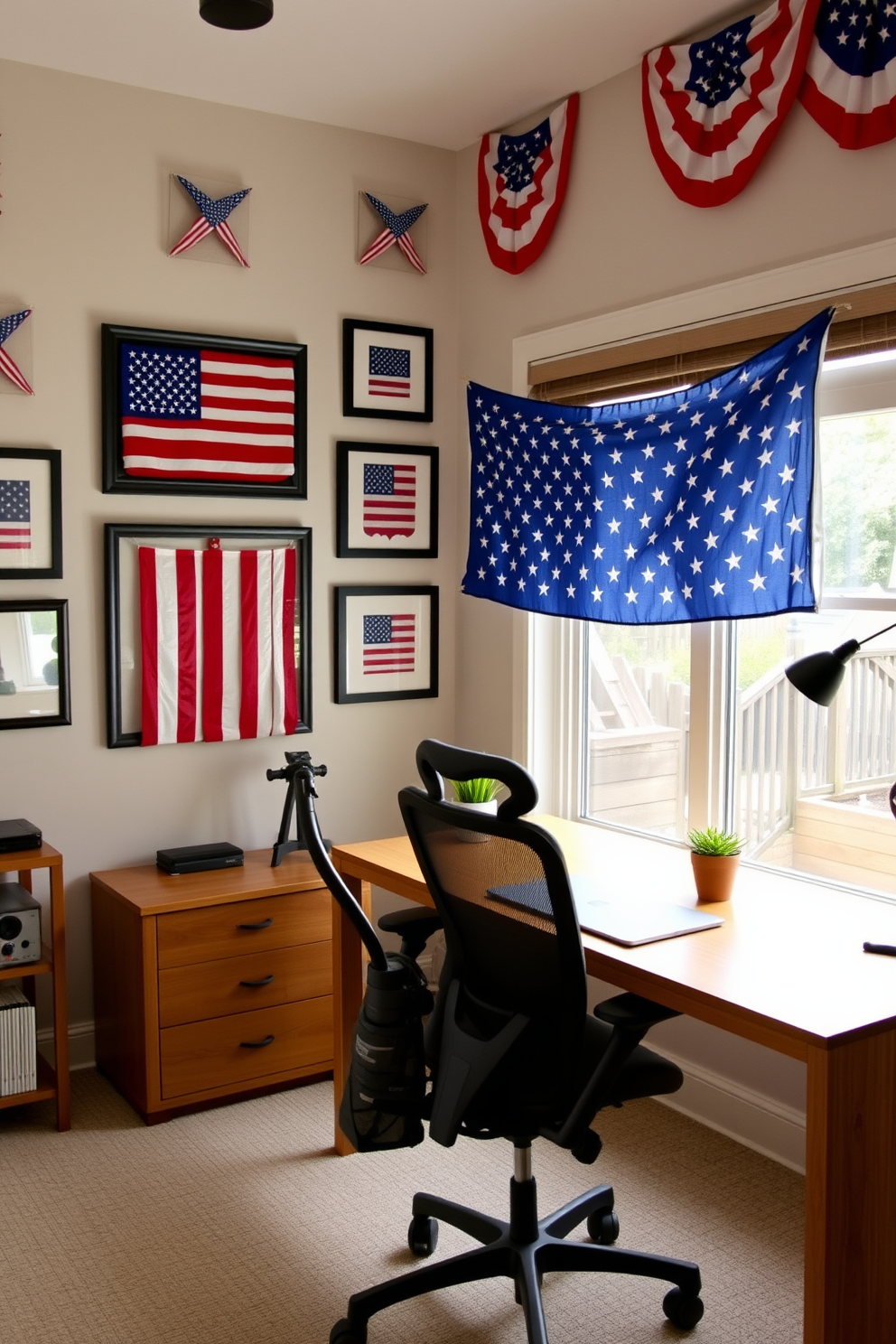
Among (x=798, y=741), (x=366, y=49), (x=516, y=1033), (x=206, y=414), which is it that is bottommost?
(x=516, y=1033)

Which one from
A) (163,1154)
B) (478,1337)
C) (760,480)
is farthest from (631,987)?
(163,1154)

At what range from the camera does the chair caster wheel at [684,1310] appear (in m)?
2.27

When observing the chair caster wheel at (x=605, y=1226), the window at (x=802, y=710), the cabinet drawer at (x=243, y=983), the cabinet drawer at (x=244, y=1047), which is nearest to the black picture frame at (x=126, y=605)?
the cabinet drawer at (x=243, y=983)

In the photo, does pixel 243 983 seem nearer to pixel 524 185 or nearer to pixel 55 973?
pixel 55 973

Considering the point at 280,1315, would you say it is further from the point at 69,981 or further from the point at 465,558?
the point at 465,558

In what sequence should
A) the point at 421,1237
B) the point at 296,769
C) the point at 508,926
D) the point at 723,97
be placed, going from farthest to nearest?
the point at 296,769 → the point at 723,97 → the point at 421,1237 → the point at 508,926

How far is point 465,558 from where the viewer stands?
4.07 m

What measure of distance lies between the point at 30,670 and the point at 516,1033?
1904mm

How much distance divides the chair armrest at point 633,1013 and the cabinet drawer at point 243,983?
139cm

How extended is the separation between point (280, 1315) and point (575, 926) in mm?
1047

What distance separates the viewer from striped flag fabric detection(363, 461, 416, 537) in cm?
386

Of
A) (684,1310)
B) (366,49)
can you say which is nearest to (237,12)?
(366,49)

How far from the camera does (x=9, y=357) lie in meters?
3.25

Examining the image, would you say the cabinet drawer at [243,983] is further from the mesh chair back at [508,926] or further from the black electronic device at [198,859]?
the mesh chair back at [508,926]
